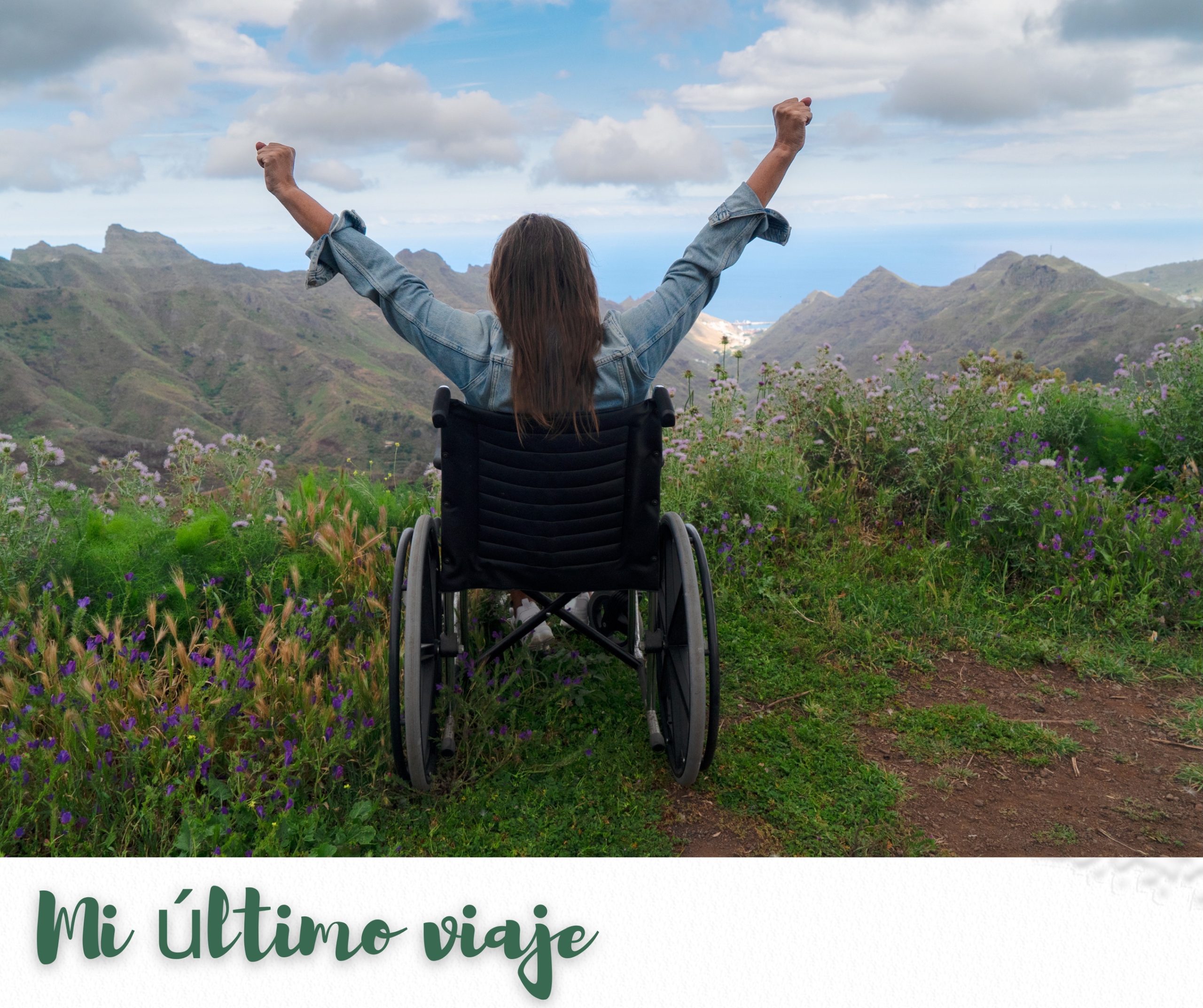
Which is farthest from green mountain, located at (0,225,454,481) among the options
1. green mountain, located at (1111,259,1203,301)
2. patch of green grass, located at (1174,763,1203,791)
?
green mountain, located at (1111,259,1203,301)

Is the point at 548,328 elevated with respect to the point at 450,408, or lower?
elevated

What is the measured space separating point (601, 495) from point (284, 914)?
134cm

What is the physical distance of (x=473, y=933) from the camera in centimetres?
194

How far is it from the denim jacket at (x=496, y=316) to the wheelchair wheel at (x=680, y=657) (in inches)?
19.8

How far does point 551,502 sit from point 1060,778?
6.63 ft

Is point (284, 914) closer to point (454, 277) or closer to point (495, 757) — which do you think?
point (495, 757)

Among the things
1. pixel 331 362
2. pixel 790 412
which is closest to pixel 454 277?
pixel 331 362

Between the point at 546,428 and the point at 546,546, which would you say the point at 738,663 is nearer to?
the point at 546,546

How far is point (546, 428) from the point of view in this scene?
96.0 inches

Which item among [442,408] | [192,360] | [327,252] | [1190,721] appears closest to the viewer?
[442,408]

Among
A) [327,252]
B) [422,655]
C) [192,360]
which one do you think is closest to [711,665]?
[422,655]

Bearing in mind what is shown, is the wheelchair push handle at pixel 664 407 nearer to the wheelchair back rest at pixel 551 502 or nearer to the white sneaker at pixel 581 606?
the wheelchair back rest at pixel 551 502

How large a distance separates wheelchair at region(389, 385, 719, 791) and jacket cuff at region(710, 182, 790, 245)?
65 cm

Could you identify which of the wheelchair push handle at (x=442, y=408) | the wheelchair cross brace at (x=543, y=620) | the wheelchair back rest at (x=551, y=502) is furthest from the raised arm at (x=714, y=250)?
the wheelchair cross brace at (x=543, y=620)
